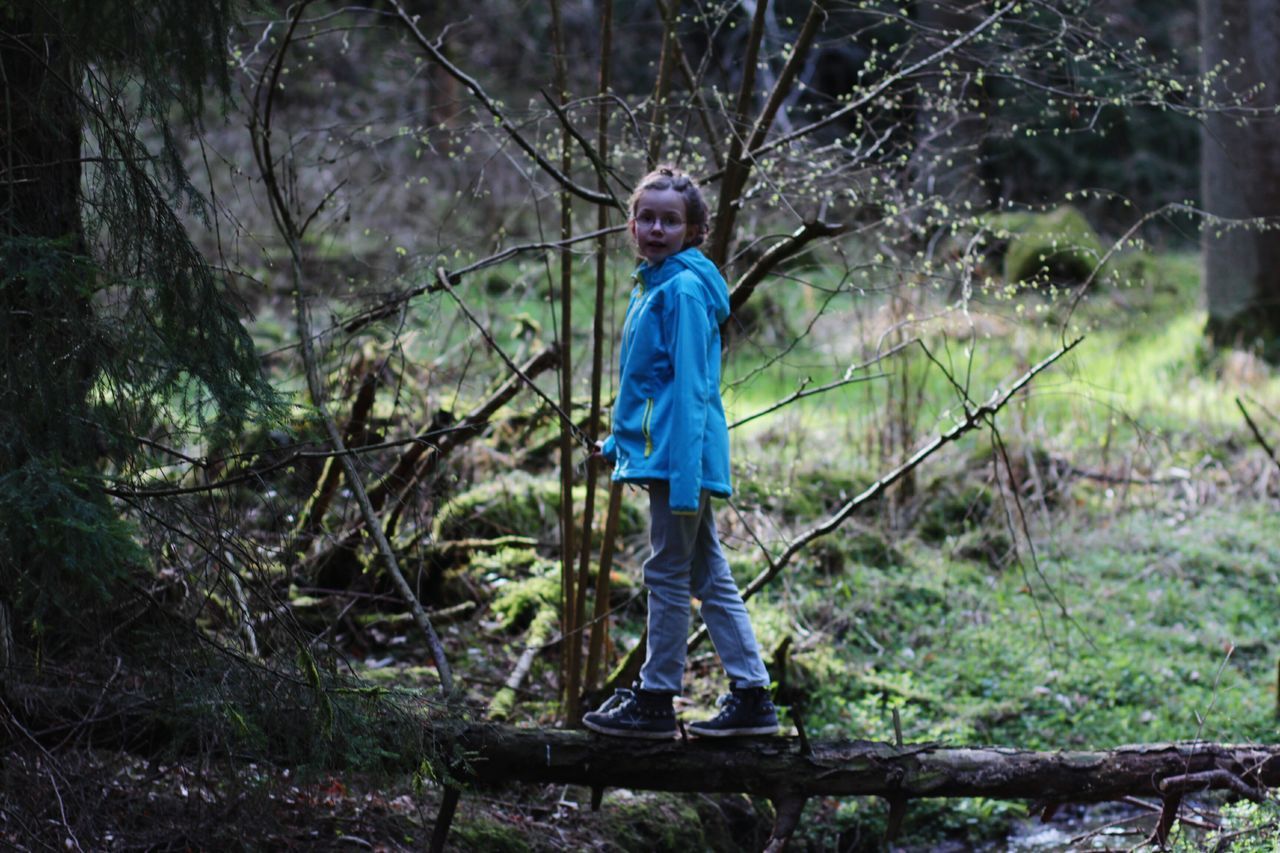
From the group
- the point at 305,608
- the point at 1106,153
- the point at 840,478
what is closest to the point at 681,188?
the point at 305,608

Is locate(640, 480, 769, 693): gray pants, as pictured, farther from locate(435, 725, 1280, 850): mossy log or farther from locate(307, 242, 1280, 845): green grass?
locate(307, 242, 1280, 845): green grass

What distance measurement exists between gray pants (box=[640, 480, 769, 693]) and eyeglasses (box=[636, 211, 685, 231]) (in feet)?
2.48

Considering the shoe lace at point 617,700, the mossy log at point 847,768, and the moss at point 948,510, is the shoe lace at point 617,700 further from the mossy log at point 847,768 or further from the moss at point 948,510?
the moss at point 948,510

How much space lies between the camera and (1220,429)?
914 cm

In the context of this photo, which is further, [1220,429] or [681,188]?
[1220,429]

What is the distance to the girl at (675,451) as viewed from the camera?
12.2 ft

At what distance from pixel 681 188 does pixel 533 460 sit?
3922mm

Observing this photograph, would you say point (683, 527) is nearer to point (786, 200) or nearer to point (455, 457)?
point (786, 200)

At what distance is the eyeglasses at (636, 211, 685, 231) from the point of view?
383cm

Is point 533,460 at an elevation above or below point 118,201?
below

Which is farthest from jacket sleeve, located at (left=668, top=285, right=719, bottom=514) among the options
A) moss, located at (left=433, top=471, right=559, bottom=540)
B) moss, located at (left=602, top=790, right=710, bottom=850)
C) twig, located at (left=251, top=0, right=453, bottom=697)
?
moss, located at (left=433, top=471, right=559, bottom=540)

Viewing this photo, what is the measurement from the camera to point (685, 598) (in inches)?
157

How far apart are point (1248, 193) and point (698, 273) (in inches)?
384

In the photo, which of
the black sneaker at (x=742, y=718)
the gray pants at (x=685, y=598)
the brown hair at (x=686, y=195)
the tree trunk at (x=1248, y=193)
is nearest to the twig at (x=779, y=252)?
the brown hair at (x=686, y=195)
